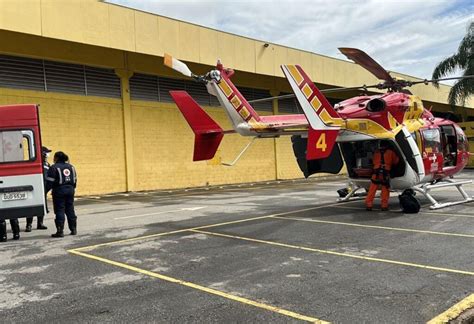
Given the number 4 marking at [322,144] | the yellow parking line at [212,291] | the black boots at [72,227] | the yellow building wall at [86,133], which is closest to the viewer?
the yellow parking line at [212,291]

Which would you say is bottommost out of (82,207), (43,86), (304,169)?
(82,207)

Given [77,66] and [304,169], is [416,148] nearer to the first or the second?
[304,169]

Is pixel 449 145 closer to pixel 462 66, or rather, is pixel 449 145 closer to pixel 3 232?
pixel 3 232

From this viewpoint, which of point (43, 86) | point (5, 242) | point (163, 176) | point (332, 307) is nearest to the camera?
point (332, 307)

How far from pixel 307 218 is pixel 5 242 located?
6.49 meters

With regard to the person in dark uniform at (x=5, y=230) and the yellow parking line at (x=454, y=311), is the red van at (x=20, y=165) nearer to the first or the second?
the person in dark uniform at (x=5, y=230)

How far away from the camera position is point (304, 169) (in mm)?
13016

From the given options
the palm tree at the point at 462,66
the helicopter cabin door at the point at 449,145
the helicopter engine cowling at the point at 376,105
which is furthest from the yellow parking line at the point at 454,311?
the palm tree at the point at 462,66

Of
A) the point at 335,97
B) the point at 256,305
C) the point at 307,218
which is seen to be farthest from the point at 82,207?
the point at 335,97

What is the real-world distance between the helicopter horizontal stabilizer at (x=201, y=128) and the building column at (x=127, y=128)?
1106cm

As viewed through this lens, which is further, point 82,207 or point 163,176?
point 163,176

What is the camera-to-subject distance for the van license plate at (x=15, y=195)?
8.70 m

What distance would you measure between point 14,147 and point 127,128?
1321cm

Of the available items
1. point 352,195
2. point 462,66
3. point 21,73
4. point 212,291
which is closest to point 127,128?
point 21,73
